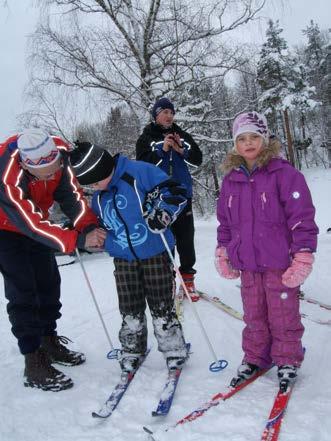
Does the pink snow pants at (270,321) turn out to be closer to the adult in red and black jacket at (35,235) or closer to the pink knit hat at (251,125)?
the pink knit hat at (251,125)

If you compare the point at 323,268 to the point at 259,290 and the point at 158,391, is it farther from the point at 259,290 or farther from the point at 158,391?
the point at 158,391

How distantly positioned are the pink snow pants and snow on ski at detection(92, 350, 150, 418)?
2.91 ft

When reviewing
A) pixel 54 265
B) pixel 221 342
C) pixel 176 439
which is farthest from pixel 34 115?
pixel 176 439

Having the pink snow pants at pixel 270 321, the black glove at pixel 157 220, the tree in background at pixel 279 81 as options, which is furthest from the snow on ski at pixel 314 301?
the tree in background at pixel 279 81

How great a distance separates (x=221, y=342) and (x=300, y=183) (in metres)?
1.73

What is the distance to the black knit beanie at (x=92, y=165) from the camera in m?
2.86

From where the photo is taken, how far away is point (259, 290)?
2.83 metres

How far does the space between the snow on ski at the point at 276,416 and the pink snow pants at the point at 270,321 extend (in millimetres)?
253

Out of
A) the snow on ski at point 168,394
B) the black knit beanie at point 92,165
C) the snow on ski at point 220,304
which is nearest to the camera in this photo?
the snow on ski at point 168,394

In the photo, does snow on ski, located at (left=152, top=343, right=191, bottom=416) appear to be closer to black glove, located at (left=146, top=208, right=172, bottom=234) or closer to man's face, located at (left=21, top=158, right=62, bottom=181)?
black glove, located at (left=146, top=208, right=172, bottom=234)

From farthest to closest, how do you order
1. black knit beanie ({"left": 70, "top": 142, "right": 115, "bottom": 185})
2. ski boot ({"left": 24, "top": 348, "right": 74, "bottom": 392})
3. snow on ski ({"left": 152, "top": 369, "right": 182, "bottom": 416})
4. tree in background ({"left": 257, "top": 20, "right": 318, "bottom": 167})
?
tree in background ({"left": 257, "top": 20, "right": 318, "bottom": 167})
ski boot ({"left": 24, "top": 348, "right": 74, "bottom": 392})
black knit beanie ({"left": 70, "top": 142, "right": 115, "bottom": 185})
snow on ski ({"left": 152, "top": 369, "right": 182, "bottom": 416})

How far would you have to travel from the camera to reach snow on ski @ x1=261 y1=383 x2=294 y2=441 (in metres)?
2.20

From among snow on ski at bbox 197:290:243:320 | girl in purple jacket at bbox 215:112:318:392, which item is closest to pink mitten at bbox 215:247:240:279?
girl in purple jacket at bbox 215:112:318:392

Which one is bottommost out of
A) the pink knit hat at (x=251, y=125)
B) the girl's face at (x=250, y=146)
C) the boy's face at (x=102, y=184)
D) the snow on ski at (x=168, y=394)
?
the snow on ski at (x=168, y=394)
